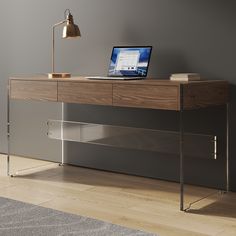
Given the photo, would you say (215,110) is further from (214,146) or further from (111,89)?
(111,89)

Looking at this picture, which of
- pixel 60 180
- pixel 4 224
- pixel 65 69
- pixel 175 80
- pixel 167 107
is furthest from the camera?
pixel 65 69

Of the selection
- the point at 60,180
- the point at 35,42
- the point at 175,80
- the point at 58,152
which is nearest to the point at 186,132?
the point at 175,80

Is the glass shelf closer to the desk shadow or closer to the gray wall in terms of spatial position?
the gray wall

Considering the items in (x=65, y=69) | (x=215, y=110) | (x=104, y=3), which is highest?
(x=104, y=3)

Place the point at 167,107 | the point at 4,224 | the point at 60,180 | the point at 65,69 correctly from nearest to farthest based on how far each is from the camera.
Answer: the point at 4,224 < the point at 167,107 < the point at 60,180 < the point at 65,69

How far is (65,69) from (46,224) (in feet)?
5.59

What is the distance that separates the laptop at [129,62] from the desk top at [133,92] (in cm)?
17

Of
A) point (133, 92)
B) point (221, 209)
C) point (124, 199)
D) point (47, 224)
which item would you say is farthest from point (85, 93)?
point (221, 209)

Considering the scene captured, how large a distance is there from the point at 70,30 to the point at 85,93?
62 centimetres

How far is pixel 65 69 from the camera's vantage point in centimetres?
405

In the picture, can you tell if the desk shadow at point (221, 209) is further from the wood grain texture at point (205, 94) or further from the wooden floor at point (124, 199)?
the wood grain texture at point (205, 94)

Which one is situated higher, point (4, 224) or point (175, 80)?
point (175, 80)

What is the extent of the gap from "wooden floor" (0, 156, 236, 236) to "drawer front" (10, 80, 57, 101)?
0.57m

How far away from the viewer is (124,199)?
310 cm
